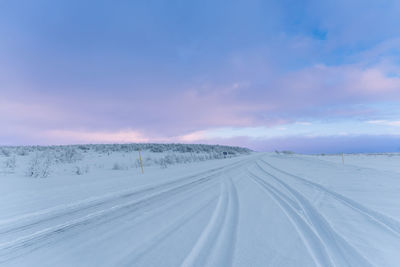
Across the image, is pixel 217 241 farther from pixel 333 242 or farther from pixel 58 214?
pixel 58 214

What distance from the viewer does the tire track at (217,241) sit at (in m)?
2.72

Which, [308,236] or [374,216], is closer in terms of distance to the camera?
[308,236]

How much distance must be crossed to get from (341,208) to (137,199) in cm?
537

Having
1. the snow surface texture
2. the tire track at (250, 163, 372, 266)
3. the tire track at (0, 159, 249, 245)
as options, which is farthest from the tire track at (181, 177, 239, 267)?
the tire track at (0, 159, 249, 245)

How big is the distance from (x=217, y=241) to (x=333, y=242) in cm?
183

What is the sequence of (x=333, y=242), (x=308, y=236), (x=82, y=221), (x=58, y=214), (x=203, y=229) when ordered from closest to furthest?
1. (x=333, y=242)
2. (x=308, y=236)
3. (x=203, y=229)
4. (x=82, y=221)
5. (x=58, y=214)

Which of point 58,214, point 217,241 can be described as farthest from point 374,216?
point 58,214

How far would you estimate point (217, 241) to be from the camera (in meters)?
3.28

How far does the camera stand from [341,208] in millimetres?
4988

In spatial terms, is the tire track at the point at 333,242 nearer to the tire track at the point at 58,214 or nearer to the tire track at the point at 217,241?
the tire track at the point at 217,241

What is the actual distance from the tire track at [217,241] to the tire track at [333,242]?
4.61ft

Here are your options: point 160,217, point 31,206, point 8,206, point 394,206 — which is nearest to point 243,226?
point 160,217

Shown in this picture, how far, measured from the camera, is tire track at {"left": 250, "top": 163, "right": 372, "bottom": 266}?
2.74 metres

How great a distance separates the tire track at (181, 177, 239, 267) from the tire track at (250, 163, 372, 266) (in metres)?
1.40
